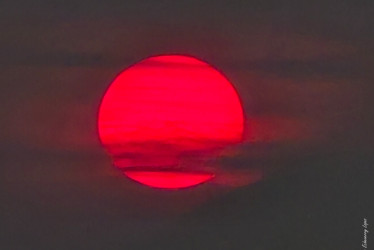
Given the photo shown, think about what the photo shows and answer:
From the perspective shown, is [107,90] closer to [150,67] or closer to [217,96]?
[150,67]

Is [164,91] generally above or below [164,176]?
above

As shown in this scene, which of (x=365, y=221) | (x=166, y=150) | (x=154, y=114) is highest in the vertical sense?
(x=154, y=114)

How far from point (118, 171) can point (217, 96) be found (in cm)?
39

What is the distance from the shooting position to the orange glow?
7.06 feet

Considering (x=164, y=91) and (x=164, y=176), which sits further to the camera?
(x=164, y=91)

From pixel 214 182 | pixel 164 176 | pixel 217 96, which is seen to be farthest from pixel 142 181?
pixel 217 96

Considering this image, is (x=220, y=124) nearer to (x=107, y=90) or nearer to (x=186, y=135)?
(x=186, y=135)

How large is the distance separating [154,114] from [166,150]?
153 mm

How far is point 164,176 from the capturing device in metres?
2.13

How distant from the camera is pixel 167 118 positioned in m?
2.25

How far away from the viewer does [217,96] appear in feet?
7.38

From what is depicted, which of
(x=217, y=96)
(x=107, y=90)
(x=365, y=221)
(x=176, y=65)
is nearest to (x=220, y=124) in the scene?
(x=217, y=96)

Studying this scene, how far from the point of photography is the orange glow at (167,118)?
2152 mm

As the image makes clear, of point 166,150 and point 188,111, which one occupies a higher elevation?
point 188,111
